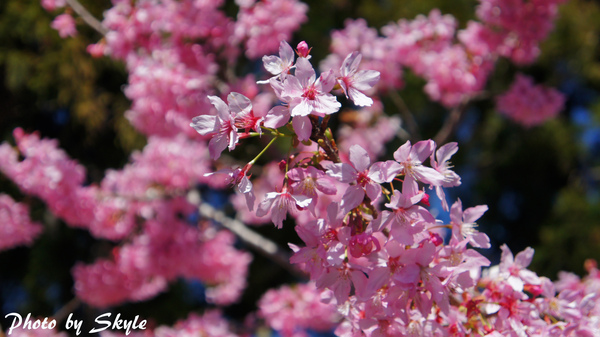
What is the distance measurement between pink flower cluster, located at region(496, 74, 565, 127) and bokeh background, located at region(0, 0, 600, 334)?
150mm

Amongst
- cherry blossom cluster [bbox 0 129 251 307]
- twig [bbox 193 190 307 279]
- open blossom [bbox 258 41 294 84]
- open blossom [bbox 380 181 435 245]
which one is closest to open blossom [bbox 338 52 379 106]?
open blossom [bbox 258 41 294 84]

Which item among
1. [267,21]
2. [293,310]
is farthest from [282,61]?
Result: [293,310]

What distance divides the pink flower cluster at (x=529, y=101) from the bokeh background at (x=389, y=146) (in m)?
0.15

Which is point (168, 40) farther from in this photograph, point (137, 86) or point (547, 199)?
point (547, 199)

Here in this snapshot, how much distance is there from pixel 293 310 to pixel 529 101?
2.16 metres

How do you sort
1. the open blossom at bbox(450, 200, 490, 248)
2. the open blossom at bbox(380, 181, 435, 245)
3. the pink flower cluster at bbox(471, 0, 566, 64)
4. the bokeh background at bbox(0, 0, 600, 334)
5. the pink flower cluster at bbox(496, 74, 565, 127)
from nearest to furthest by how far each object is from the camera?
1. the open blossom at bbox(380, 181, 435, 245)
2. the open blossom at bbox(450, 200, 490, 248)
3. the pink flower cluster at bbox(471, 0, 566, 64)
4. the pink flower cluster at bbox(496, 74, 565, 127)
5. the bokeh background at bbox(0, 0, 600, 334)

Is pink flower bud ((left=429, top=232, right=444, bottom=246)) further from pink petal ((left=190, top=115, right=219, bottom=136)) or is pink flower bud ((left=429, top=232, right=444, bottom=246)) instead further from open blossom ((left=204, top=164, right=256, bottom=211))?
pink petal ((left=190, top=115, right=219, bottom=136))

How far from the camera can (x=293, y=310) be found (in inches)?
120

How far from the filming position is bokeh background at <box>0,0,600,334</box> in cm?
368

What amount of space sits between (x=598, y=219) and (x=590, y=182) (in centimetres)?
143

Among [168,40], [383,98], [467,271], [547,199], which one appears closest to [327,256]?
[467,271]

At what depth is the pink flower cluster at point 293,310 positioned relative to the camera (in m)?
3.02

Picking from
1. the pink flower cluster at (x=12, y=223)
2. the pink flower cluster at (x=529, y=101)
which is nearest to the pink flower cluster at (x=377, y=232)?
the pink flower cluster at (x=529, y=101)

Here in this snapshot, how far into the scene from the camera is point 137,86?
232 centimetres
